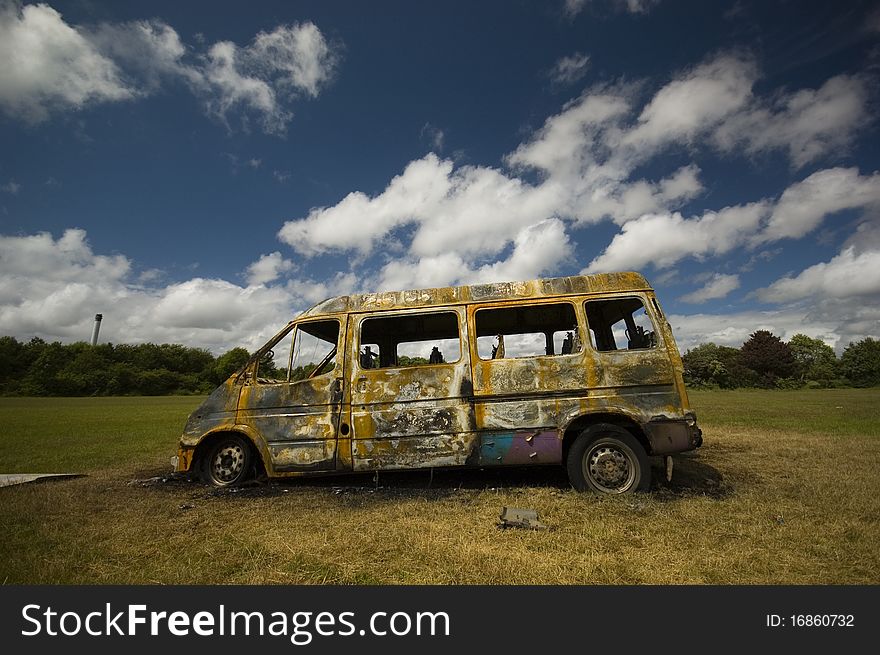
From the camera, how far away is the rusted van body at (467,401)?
5297 millimetres

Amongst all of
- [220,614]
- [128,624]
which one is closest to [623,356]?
[220,614]

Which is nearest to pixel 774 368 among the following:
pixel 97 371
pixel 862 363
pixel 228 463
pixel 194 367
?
pixel 862 363

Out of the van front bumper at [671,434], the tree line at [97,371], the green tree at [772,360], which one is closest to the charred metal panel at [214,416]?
the van front bumper at [671,434]

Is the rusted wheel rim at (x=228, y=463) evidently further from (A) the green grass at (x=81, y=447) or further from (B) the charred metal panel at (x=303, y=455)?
(A) the green grass at (x=81, y=447)

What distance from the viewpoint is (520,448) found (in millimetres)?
5375

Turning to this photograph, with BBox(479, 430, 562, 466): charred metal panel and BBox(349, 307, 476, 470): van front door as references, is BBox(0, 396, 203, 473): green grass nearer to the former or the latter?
BBox(349, 307, 476, 470): van front door

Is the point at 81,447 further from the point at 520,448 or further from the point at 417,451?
the point at 520,448

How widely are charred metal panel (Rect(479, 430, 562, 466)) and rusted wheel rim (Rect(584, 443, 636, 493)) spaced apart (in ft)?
1.37

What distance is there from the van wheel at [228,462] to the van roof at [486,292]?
83.3 inches

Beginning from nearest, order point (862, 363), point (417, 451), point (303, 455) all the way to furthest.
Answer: point (417, 451), point (303, 455), point (862, 363)

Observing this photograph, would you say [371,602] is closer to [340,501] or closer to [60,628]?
[60,628]

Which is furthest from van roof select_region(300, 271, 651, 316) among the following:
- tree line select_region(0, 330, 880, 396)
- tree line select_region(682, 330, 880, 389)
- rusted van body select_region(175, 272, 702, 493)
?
tree line select_region(682, 330, 880, 389)

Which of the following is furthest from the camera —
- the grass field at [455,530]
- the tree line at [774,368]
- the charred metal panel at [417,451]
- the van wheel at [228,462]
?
the tree line at [774,368]

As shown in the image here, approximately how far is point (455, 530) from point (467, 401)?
1714mm
